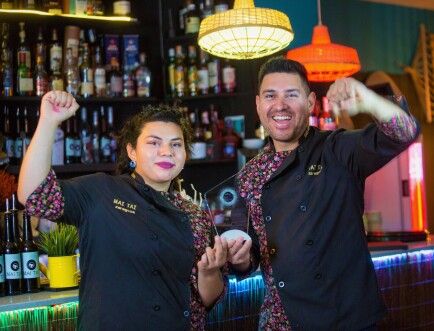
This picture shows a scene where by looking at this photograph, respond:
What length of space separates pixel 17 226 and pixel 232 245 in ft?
3.59

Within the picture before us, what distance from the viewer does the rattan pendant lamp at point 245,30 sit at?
3684mm

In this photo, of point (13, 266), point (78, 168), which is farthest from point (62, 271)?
point (78, 168)

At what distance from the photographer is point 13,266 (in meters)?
2.82

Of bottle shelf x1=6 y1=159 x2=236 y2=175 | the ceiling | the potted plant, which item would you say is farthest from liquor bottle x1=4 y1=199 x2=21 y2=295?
the ceiling

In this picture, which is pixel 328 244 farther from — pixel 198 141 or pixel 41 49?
pixel 41 49

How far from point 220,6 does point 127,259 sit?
332 centimetres

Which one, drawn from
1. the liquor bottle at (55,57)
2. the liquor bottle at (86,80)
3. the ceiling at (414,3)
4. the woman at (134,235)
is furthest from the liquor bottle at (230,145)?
the woman at (134,235)

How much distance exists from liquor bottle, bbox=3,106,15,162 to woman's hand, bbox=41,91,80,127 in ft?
9.24

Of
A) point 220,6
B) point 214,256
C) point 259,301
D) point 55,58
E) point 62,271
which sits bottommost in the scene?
point 259,301

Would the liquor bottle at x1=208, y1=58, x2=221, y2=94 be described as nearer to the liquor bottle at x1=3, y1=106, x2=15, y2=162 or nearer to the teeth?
the liquor bottle at x1=3, y1=106, x2=15, y2=162

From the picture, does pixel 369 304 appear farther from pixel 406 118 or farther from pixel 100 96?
pixel 100 96

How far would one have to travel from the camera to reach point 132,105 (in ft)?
17.3

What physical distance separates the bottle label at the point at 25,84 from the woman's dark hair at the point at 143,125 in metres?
2.43

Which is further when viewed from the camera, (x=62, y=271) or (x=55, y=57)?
(x=55, y=57)
